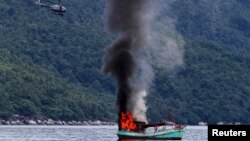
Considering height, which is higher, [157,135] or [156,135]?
[157,135]

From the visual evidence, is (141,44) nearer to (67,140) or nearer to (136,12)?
(136,12)

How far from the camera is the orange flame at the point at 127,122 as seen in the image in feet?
411

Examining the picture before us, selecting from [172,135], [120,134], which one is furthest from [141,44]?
[172,135]

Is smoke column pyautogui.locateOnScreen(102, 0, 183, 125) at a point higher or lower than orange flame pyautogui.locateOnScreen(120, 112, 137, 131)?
higher

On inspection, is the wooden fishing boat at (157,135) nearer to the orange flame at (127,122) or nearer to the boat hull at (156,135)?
the boat hull at (156,135)

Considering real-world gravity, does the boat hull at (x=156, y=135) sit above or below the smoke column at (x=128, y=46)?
below

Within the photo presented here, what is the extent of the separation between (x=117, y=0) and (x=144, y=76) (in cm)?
2313

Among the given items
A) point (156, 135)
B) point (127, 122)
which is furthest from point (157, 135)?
point (127, 122)

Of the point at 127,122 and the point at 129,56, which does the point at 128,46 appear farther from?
the point at 127,122

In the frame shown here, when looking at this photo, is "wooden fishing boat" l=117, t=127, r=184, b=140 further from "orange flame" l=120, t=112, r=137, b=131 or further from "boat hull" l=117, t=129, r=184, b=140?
"orange flame" l=120, t=112, r=137, b=131

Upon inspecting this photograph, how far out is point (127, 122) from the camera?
126 meters

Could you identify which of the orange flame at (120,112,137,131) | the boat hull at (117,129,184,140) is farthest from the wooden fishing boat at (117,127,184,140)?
the orange flame at (120,112,137,131)

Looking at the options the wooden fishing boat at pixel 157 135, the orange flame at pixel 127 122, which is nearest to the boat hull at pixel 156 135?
the wooden fishing boat at pixel 157 135

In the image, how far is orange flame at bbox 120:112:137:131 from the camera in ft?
411
